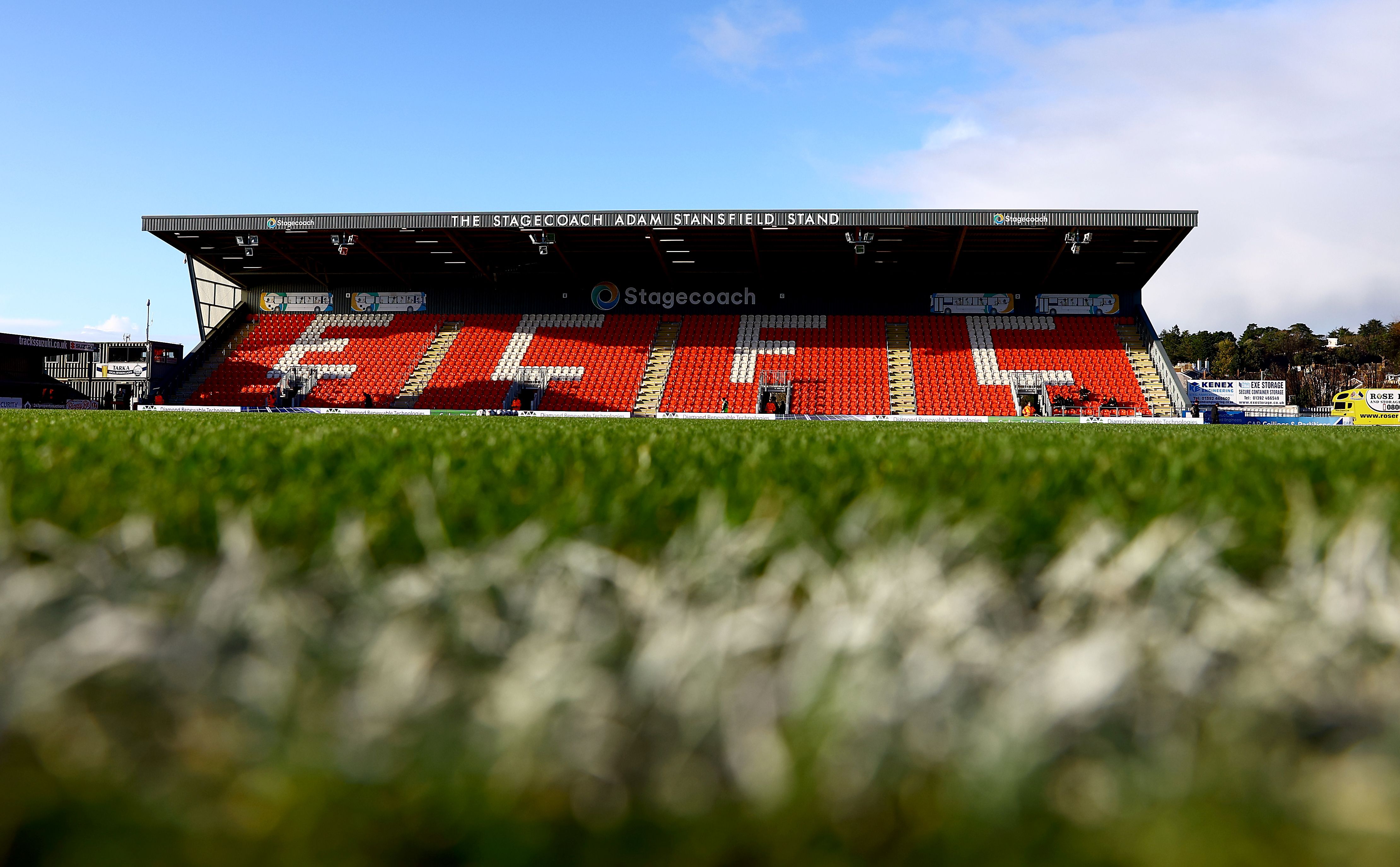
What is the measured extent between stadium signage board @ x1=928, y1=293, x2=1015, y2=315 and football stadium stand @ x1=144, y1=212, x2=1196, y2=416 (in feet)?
0.25

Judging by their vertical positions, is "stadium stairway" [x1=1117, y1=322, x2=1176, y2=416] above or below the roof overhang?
below

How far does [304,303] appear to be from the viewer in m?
34.8

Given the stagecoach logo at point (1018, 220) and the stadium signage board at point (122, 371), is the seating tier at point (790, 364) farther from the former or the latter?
the stadium signage board at point (122, 371)

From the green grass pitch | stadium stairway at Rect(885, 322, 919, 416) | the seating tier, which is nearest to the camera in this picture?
the green grass pitch

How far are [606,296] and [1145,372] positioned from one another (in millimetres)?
22204

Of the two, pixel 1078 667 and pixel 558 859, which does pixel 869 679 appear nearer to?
pixel 1078 667

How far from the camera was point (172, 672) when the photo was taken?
0.73m

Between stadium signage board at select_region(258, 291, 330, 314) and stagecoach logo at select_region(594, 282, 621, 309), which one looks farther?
stadium signage board at select_region(258, 291, 330, 314)

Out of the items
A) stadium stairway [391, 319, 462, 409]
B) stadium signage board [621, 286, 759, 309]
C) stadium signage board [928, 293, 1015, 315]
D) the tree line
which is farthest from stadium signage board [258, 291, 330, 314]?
the tree line

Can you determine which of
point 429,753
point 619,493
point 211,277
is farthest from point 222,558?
point 211,277

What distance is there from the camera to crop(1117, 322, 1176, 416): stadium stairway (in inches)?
1073

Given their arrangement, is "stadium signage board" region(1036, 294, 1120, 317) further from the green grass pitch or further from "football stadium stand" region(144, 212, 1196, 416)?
the green grass pitch

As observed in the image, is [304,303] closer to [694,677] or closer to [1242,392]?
[694,677]

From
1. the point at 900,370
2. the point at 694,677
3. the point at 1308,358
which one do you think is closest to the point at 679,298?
the point at 900,370
